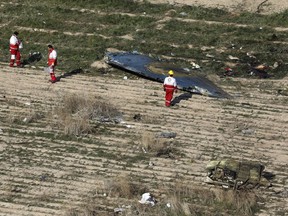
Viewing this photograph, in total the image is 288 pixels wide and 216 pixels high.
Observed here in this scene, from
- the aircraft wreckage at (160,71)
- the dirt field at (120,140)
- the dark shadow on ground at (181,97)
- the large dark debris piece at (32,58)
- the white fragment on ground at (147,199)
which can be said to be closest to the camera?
the white fragment on ground at (147,199)

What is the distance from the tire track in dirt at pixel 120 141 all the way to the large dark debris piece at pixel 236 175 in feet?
0.97

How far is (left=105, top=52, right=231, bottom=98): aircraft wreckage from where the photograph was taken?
17312 millimetres

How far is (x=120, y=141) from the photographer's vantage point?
1488cm

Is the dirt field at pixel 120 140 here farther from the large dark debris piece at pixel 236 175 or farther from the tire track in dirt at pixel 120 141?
the large dark debris piece at pixel 236 175

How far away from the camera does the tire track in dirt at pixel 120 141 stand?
12.9 m

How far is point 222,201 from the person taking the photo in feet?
40.9

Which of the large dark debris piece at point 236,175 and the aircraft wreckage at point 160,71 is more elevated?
the aircraft wreckage at point 160,71

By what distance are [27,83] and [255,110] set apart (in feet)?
21.3

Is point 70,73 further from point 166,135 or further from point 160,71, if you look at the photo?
point 166,135

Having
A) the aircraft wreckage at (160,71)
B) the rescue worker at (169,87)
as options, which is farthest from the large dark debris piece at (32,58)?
the rescue worker at (169,87)

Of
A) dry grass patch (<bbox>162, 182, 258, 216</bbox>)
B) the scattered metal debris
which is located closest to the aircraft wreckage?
the scattered metal debris

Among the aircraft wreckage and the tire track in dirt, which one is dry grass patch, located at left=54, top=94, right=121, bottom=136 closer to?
the tire track in dirt

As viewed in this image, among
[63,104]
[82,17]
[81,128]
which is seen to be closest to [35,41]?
[82,17]

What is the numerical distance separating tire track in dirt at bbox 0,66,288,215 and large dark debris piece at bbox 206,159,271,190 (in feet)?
0.97
